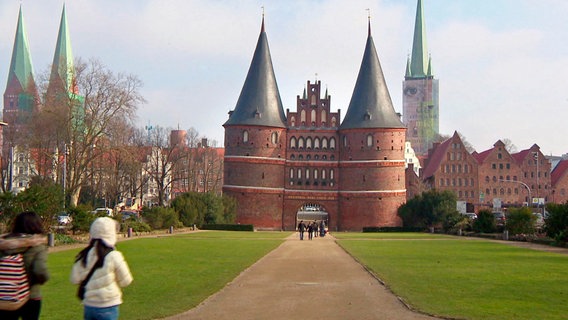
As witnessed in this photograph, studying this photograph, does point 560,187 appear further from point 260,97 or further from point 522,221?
point 522,221

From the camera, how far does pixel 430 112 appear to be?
595 feet

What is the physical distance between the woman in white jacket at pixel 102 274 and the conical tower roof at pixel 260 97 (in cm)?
6282

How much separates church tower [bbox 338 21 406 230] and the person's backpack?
6357 centimetres

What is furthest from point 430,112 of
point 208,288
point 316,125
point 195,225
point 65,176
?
point 208,288

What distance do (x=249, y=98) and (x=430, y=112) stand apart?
119 metres

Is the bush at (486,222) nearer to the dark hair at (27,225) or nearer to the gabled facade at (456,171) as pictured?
the dark hair at (27,225)

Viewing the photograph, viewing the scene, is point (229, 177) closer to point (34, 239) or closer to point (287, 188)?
point (287, 188)

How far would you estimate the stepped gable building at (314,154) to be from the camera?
7012 cm

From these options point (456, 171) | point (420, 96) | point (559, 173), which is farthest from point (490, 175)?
point (420, 96)

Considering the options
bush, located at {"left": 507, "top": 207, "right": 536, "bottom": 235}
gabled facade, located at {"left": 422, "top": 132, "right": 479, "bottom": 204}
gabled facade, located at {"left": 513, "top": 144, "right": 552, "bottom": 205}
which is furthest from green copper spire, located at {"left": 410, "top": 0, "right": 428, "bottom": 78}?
A: bush, located at {"left": 507, "top": 207, "right": 536, "bottom": 235}

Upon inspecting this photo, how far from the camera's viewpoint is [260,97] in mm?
70875

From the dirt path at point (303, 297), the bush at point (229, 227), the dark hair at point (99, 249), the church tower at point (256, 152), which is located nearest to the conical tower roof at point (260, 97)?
the church tower at point (256, 152)

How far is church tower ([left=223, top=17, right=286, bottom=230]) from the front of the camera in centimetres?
7012

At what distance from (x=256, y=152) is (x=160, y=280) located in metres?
53.4
